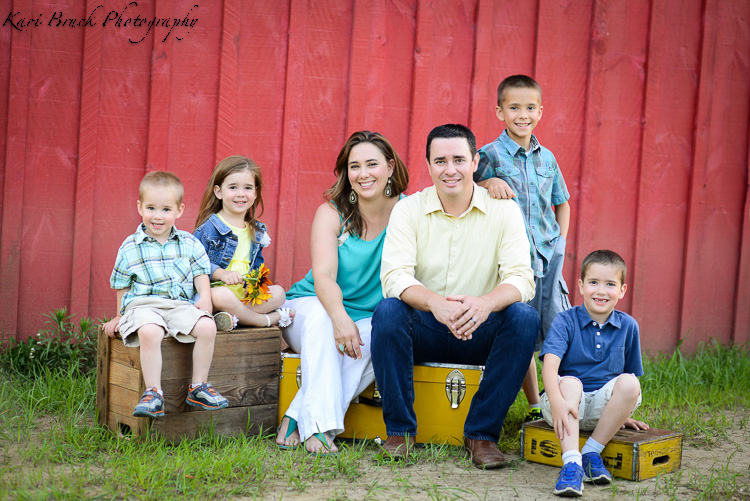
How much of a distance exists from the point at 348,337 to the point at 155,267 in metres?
0.96

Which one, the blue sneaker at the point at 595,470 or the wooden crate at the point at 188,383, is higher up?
the wooden crate at the point at 188,383

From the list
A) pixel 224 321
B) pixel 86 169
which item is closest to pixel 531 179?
pixel 224 321

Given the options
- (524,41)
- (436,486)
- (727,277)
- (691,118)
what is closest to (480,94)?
(524,41)

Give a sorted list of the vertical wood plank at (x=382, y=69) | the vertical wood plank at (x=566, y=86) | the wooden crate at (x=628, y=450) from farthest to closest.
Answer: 1. the vertical wood plank at (x=566, y=86)
2. the vertical wood plank at (x=382, y=69)
3. the wooden crate at (x=628, y=450)

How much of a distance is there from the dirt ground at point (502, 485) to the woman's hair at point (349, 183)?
1210 mm

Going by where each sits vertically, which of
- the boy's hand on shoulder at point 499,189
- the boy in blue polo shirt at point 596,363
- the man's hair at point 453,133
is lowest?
the boy in blue polo shirt at point 596,363

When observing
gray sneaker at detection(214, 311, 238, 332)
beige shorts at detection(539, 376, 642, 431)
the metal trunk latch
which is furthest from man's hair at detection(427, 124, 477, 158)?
gray sneaker at detection(214, 311, 238, 332)

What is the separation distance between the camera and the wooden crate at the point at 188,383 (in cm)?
301

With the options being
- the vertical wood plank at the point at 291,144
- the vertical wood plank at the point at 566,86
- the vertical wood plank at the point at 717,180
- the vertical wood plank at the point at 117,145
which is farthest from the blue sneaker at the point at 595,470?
the vertical wood plank at the point at 117,145

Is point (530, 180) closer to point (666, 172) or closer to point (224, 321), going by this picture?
point (224, 321)

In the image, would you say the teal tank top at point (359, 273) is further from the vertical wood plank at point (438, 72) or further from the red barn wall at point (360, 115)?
the vertical wood plank at point (438, 72)

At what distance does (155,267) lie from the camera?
Result: 3.14m

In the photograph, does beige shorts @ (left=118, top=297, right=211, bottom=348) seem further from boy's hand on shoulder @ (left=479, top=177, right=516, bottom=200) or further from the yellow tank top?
boy's hand on shoulder @ (left=479, top=177, right=516, bottom=200)

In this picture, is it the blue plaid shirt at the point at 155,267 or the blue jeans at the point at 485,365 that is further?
the blue plaid shirt at the point at 155,267
